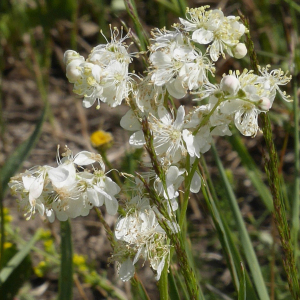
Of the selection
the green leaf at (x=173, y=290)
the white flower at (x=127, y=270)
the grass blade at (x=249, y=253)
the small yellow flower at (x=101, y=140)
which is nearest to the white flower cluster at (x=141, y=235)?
the white flower at (x=127, y=270)

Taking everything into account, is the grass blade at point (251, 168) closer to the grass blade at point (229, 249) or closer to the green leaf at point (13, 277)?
the grass blade at point (229, 249)

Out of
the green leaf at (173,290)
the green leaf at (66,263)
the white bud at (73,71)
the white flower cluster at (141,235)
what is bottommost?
the green leaf at (66,263)

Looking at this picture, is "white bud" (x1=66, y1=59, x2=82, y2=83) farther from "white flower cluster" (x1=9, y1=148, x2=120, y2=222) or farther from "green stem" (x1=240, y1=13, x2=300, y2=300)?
"green stem" (x1=240, y1=13, x2=300, y2=300)

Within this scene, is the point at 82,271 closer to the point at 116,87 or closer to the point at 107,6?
the point at 116,87

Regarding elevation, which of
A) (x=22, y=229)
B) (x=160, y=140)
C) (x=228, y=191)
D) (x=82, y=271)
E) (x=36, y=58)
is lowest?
(x=22, y=229)

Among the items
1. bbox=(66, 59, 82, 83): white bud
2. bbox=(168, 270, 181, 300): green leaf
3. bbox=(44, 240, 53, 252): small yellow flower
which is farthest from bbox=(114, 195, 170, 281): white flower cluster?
bbox=(44, 240, 53, 252): small yellow flower

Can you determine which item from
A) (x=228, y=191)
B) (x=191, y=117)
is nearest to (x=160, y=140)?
(x=191, y=117)

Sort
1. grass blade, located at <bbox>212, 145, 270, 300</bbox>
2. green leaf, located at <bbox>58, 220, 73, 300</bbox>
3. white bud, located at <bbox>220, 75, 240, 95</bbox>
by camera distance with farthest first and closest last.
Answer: green leaf, located at <bbox>58, 220, 73, 300</bbox> → grass blade, located at <bbox>212, 145, 270, 300</bbox> → white bud, located at <bbox>220, 75, 240, 95</bbox>
